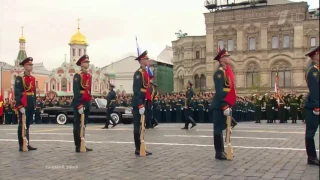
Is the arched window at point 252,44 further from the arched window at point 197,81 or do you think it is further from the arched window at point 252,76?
the arched window at point 197,81

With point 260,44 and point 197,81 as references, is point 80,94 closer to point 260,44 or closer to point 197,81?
point 260,44

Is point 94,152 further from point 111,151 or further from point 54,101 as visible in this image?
point 54,101

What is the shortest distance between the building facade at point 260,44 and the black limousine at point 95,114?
123ft

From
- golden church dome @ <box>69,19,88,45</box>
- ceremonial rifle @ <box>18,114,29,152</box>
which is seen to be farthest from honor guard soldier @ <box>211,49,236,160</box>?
golden church dome @ <box>69,19,88,45</box>

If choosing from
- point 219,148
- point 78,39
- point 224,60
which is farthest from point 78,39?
point 219,148

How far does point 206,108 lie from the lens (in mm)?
23828

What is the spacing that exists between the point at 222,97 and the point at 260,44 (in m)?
55.6

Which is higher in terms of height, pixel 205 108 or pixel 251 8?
pixel 251 8

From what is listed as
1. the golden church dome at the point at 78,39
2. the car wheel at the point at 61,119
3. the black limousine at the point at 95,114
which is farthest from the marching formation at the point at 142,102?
the golden church dome at the point at 78,39

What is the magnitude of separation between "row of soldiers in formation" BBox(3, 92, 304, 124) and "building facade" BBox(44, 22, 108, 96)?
49.4 metres

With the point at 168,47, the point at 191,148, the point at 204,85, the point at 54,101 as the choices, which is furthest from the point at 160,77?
the point at 191,148

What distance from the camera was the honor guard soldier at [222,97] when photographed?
7855 mm

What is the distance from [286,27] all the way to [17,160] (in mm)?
56396

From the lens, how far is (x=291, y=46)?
59.2 metres
